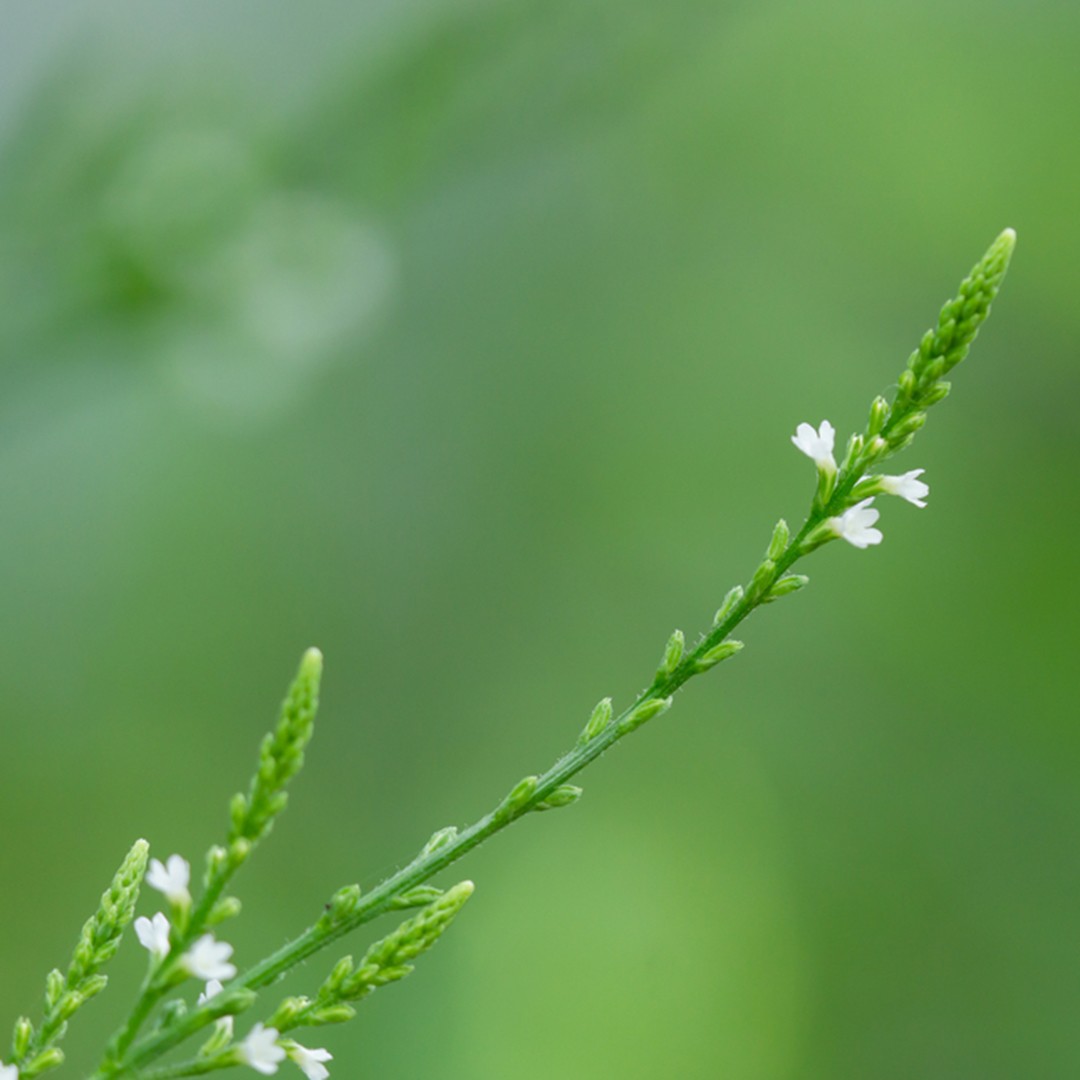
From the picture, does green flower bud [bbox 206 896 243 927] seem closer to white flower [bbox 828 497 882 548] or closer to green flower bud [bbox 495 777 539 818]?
green flower bud [bbox 495 777 539 818]

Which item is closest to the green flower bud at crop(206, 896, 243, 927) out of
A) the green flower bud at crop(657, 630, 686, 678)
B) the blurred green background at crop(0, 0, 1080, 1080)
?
the green flower bud at crop(657, 630, 686, 678)

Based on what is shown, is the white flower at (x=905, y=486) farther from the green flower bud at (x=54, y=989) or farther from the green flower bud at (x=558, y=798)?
the green flower bud at (x=54, y=989)

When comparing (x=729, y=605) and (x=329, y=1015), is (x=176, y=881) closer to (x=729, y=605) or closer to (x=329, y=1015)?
(x=329, y=1015)

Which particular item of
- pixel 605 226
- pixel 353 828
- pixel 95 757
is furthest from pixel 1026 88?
pixel 95 757

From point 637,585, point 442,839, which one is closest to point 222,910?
point 442,839

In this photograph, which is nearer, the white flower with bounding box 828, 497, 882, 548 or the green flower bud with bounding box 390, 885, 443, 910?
the green flower bud with bounding box 390, 885, 443, 910

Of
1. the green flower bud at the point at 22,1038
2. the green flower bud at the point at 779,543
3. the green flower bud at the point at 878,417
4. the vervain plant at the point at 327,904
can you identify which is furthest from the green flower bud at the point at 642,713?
the green flower bud at the point at 22,1038

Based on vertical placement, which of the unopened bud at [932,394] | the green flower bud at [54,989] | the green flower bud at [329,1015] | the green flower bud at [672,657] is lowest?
the green flower bud at [329,1015]
